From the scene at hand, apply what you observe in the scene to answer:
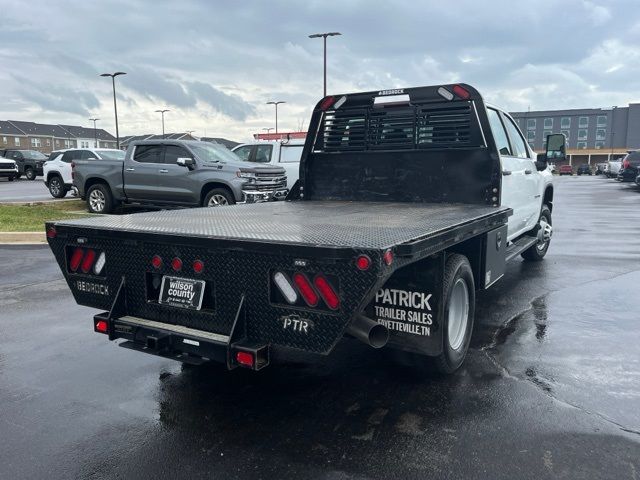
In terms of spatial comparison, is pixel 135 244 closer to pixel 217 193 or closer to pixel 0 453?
pixel 0 453

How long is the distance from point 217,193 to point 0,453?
9561mm

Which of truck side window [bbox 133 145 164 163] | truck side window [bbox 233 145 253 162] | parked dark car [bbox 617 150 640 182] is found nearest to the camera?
truck side window [bbox 133 145 164 163]

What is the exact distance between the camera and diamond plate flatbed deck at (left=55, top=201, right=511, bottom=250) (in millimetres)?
3045

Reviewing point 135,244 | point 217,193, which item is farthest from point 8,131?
point 135,244

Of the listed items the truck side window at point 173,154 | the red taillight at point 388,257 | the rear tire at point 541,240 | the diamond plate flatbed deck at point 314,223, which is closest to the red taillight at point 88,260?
the diamond plate flatbed deck at point 314,223

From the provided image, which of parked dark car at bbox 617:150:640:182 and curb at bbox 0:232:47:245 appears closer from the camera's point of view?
curb at bbox 0:232:47:245

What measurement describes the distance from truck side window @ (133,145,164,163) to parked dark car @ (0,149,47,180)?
25197 millimetres

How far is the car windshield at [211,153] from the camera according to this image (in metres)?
12.8

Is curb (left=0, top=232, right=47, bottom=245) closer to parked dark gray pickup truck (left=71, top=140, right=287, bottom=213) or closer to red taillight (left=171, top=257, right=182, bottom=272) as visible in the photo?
parked dark gray pickup truck (left=71, top=140, right=287, bottom=213)

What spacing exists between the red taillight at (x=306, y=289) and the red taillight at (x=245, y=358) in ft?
1.56

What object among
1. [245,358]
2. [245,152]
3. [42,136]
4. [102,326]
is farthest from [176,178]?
[42,136]

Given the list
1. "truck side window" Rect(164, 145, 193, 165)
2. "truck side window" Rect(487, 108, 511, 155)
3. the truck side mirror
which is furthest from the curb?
"truck side window" Rect(487, 108, 511, 155)

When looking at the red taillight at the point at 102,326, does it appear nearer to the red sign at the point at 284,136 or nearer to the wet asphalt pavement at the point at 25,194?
the red sign at the point at 284,136

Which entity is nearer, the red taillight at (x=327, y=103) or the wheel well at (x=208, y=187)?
the red taillight at (x=327, y=103)
